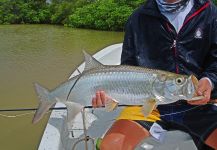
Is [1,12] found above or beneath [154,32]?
beneath

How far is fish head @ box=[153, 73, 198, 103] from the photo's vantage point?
2.34 m

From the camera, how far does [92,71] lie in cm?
258

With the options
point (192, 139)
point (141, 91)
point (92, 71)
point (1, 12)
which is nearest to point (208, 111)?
point (192, 139)

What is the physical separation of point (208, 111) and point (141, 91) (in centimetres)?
62

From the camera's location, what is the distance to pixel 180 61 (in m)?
2.84

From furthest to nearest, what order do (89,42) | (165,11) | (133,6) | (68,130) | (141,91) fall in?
(133,6), (89,42), (68,130), (165,11), (141,91)

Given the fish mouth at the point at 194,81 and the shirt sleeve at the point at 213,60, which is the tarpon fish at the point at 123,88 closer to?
the fish mouth at the point at 194,81

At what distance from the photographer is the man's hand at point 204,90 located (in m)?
2.48

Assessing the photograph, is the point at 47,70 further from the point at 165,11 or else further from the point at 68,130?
the point at 165,11

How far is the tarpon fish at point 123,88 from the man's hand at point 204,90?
6cm

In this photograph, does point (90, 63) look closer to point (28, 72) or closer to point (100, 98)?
point (100, 98)

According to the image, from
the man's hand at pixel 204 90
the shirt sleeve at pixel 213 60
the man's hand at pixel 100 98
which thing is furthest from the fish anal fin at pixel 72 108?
the shirt sleeve at pixel 213 60

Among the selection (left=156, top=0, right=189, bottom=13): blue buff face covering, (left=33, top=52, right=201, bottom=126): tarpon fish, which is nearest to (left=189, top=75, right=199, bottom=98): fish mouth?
(left=33, top=52, right=201, bottom=126): tarpon fish

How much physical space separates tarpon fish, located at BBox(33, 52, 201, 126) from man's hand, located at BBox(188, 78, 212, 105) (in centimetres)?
6
